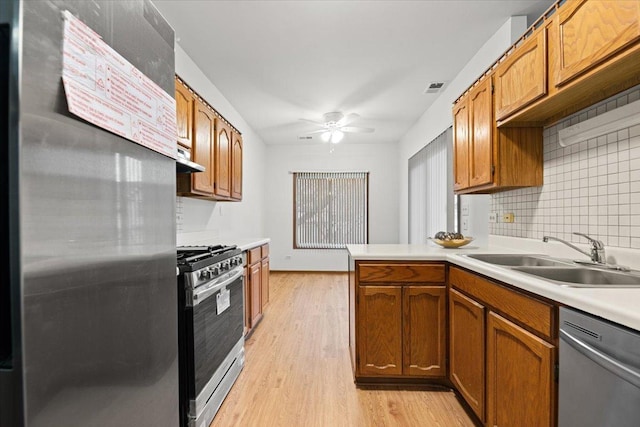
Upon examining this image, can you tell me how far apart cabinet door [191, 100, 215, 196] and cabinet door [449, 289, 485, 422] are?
205 centimetres

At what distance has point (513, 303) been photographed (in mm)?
1319

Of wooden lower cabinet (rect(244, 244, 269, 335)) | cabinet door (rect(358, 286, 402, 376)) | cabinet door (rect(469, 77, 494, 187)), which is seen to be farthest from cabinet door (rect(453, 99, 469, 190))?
wooden lower cabinet (rect(244, 244, 269, 335))

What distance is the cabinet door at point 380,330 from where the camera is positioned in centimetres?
206

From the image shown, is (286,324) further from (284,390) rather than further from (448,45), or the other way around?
(448,45)

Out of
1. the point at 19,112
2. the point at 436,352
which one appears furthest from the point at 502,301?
the point at 19,112

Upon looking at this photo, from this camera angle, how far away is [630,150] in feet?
4.81

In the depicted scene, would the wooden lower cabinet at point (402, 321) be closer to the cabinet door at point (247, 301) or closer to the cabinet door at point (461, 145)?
the cabinet door at point (461, 145)

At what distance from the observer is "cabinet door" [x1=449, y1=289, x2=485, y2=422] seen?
1.60 metres

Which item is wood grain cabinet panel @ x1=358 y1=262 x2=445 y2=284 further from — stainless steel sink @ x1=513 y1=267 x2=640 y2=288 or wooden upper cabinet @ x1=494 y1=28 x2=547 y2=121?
wooden upper cabinet @ x1=494 y1=28 x2=547 y2=121

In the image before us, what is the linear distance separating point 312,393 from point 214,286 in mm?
995

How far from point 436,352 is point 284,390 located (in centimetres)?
106

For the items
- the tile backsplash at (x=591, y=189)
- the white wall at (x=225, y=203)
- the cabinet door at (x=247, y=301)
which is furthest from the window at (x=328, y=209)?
the tile backsplash at (x=591, y=189)

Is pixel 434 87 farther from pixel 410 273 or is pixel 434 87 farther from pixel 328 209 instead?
pixel 328 209

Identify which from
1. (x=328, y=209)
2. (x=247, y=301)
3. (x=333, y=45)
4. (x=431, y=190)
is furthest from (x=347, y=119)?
(x=247, y=301)
